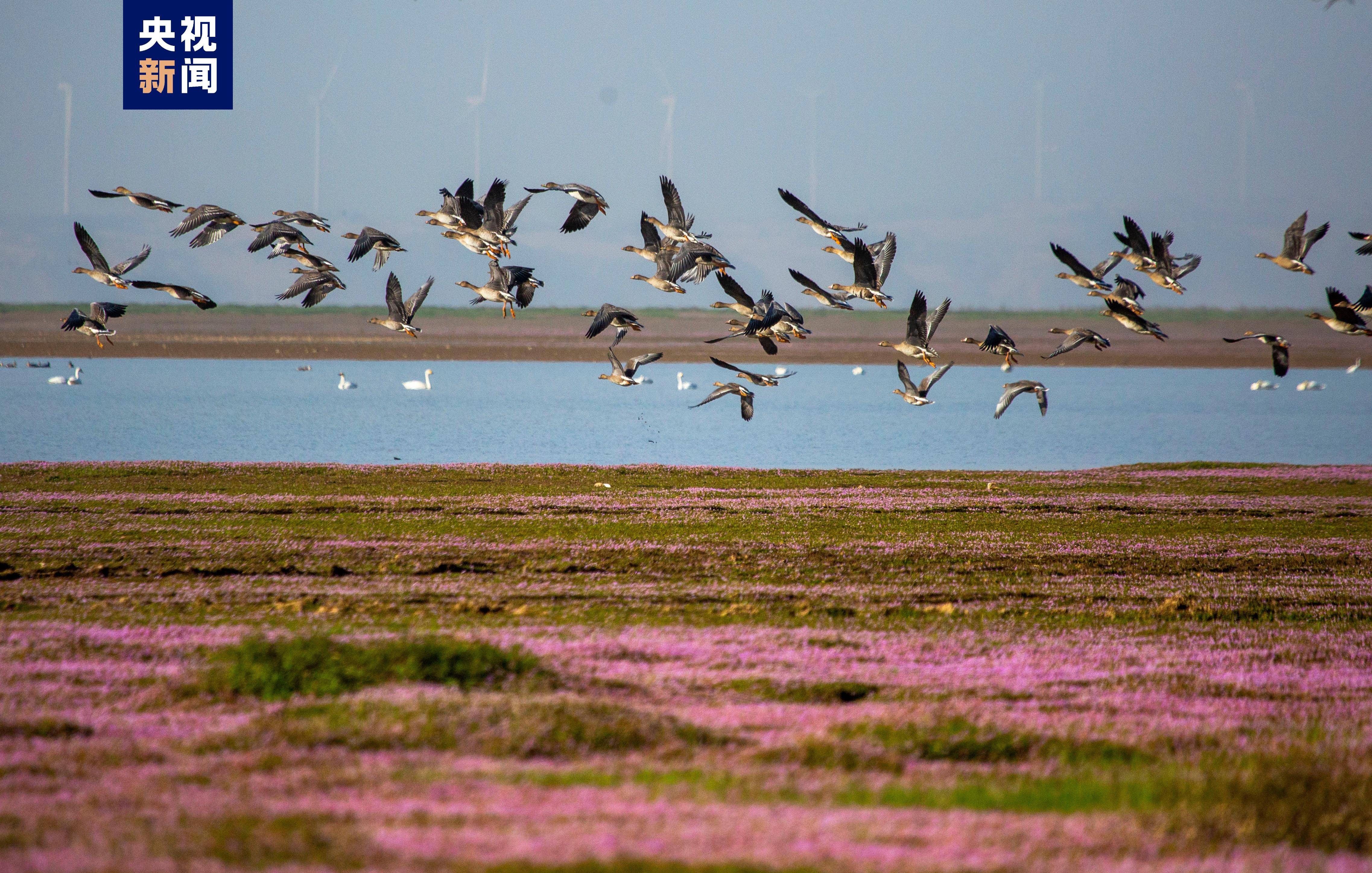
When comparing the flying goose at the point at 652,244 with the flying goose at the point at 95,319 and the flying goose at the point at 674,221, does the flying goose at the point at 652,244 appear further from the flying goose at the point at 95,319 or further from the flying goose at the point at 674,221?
the flying goose at the point at 95,319

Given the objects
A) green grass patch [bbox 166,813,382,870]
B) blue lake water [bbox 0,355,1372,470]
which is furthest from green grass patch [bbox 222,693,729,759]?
blue lake water [bbox 0,355,1372,470]

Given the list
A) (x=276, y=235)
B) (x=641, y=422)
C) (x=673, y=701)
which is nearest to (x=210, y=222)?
(x=276, y=235)

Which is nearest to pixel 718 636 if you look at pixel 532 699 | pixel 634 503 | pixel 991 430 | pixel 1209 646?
pixel 532 699

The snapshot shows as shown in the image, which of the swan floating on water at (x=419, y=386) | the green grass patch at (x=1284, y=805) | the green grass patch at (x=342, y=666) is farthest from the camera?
the swan floating on water at (x=419, y=386)

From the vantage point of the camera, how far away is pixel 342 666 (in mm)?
10383

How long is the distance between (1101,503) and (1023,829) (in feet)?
81.2

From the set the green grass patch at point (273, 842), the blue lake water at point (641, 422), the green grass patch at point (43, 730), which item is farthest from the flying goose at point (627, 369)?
the blue lake water at point (641, 422)

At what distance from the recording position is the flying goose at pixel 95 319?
66.8 ft

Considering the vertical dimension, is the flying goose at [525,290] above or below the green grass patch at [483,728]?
above

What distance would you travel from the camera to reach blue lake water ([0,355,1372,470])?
47.1 metres

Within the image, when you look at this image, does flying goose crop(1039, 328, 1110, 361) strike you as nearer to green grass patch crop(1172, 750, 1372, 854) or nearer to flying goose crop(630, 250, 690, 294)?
flying goose crop(630, 250, 690, 294)

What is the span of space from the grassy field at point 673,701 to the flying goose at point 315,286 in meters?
4.52

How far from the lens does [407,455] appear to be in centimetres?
4491

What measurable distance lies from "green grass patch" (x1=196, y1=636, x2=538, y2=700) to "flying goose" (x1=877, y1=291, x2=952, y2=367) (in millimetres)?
10941
